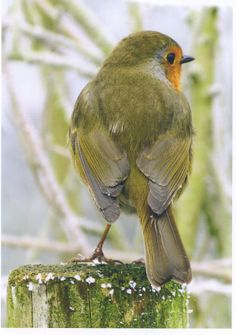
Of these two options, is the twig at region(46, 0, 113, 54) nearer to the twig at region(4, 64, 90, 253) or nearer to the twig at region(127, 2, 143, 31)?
the twig at region(127, 2, 143, 31)

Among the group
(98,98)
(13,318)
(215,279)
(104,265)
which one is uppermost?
(98,98)

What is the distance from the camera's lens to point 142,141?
11.0ft

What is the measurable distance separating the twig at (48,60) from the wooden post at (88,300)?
2.58 m

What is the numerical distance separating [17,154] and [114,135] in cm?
172

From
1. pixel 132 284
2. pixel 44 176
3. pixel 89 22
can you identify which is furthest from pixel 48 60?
pixel 132 284

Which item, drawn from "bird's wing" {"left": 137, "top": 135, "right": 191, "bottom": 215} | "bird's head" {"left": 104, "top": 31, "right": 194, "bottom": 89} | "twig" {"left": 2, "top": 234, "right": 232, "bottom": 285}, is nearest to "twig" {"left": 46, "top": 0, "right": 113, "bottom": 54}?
"bird's head" {"left": 104, "top": 31, "right": 194, "bottom": 89}

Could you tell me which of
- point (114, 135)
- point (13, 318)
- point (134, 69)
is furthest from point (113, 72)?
point (13, 318)

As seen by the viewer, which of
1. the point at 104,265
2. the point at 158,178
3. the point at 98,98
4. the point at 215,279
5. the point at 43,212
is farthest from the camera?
the point at 43,212

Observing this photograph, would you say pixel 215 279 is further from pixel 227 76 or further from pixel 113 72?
pixel 113 72

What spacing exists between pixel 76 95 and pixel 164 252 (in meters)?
2.31

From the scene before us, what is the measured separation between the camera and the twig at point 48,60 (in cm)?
494

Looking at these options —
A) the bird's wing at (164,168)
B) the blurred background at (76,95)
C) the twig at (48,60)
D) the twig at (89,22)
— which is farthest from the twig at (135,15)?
the bird's wing at (164,168)

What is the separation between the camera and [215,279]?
472cm

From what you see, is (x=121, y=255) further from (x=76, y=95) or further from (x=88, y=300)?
(x=88, y=300)
